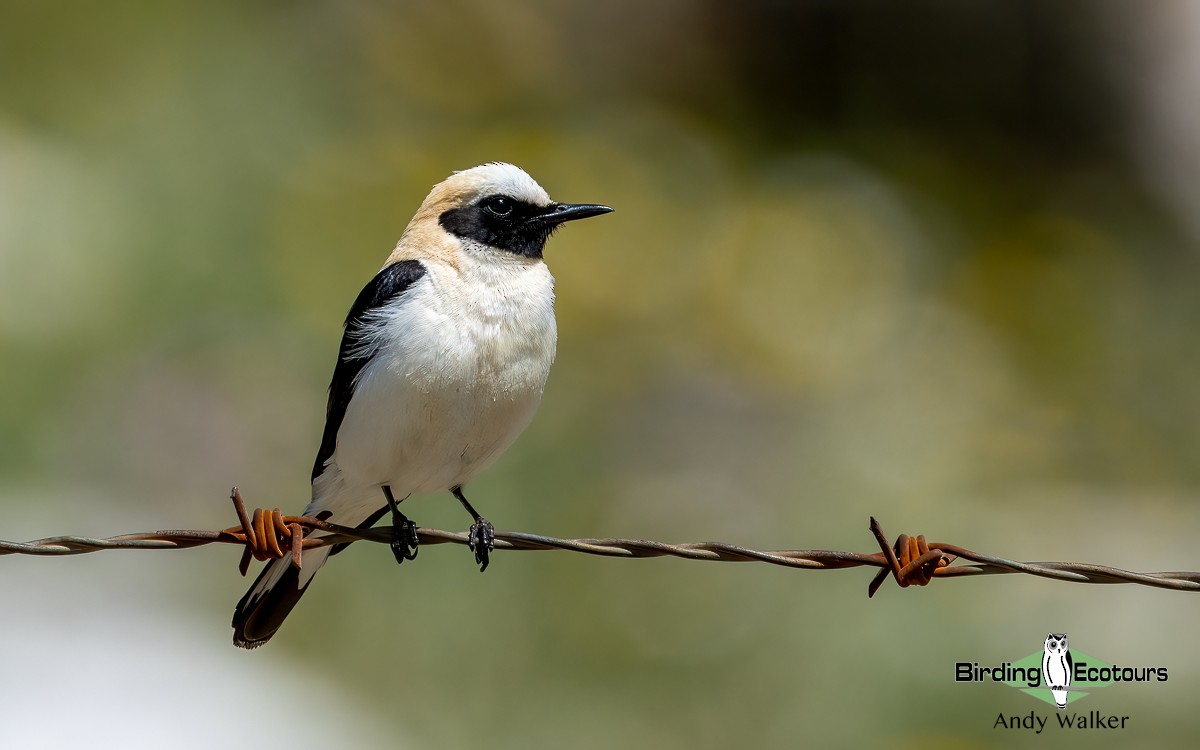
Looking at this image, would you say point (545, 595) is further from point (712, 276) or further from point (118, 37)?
point (118, 37)

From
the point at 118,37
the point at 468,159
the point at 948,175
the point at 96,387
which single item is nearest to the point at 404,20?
the point at 468,159

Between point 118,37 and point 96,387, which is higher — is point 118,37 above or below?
above

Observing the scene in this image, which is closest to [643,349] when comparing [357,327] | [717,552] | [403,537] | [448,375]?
[357,327]

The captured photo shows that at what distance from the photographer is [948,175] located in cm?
1261

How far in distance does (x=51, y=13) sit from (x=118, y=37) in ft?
2.35

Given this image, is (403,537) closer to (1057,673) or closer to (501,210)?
(501,210)

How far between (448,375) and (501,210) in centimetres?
106

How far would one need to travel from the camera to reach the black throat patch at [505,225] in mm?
5012

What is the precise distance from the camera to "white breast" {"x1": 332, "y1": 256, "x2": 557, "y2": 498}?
441cm

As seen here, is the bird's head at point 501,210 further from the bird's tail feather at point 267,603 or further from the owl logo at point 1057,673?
the owl logo at point 1057,673

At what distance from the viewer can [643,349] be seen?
419 inches

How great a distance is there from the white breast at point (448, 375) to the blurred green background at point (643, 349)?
11.0 ft

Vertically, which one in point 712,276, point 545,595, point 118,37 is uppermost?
point 118,37

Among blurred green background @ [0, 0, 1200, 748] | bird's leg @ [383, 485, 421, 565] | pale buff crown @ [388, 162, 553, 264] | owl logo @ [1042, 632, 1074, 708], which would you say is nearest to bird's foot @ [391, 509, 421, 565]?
bird's leg @ [383, 485, 421, 565]
